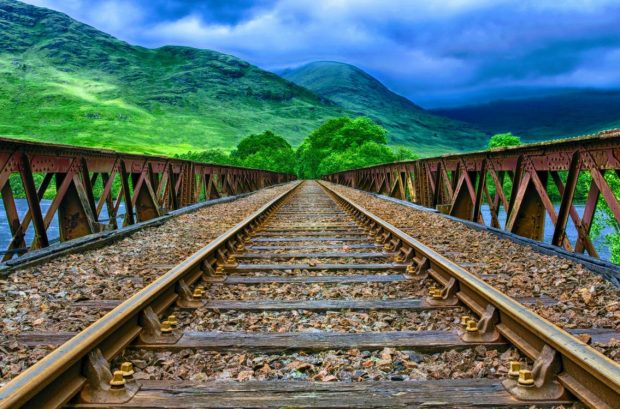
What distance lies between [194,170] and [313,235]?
901 centimetres

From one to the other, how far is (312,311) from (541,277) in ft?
8.46

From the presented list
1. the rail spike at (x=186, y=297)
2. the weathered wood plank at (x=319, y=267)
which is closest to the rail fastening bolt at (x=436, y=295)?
the weathered wood plank at (x=319, y=267)

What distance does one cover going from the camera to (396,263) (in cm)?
587

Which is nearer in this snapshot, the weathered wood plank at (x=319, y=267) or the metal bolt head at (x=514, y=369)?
the metal bolt head at (x=514, y=369)

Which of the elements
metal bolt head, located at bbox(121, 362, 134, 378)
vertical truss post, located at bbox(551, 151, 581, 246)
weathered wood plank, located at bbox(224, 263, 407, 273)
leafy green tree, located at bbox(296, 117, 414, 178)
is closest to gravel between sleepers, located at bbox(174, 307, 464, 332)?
metal bolt head, located at bbox(121, 362, 134, 378)

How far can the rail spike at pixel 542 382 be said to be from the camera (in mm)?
2467

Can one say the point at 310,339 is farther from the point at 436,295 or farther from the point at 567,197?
the point at 567,197

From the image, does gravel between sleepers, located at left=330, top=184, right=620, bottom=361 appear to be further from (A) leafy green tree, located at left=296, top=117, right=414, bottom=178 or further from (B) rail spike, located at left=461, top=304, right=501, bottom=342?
(A) leafy green tree, located at left=296, top=117, right=414, bottom=178

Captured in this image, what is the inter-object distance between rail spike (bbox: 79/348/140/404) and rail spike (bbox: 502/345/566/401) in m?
1.92

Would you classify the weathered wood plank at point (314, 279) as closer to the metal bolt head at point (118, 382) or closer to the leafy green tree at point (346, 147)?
the metal bolt head at point (118, 382)

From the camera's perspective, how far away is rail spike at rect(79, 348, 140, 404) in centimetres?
245

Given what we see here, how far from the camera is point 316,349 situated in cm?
315

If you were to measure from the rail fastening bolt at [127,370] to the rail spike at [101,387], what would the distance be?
51 mm

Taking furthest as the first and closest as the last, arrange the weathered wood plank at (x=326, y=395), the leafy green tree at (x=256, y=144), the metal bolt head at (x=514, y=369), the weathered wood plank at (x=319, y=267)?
the leafy green tree at (x=256, y=144), the weathered wood plank at (x=319, y=267), the metal bolt head at (x=514, y=369), the weathered wood plank at (x=326, y=395)
